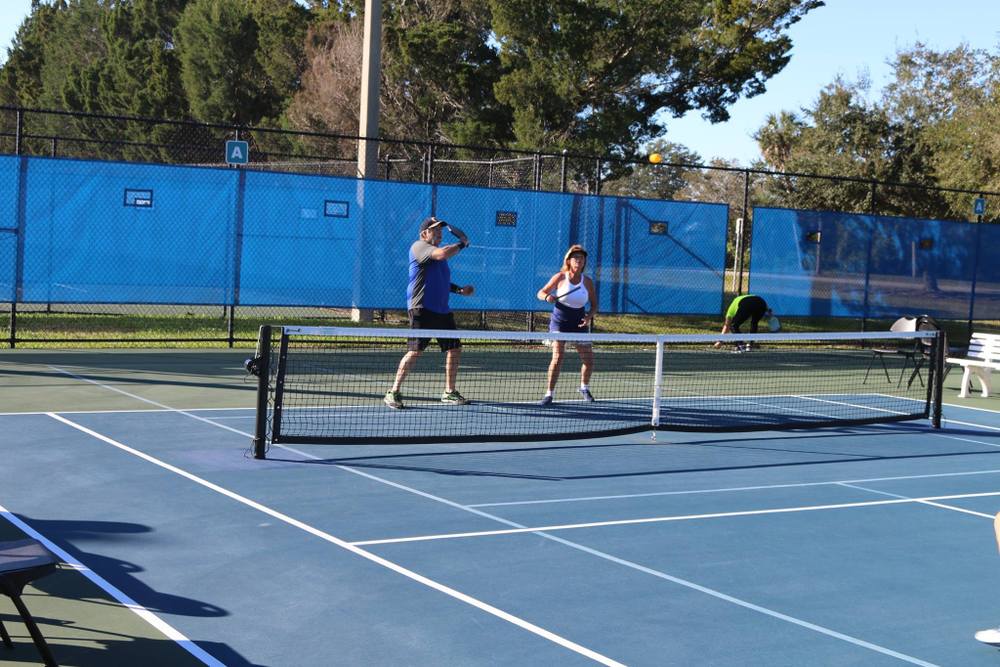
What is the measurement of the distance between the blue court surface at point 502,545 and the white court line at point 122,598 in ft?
0.04

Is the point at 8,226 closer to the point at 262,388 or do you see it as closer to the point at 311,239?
the point at 311,239

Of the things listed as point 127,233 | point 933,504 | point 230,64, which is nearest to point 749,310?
point 127,233

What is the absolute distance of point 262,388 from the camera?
8.86 metres

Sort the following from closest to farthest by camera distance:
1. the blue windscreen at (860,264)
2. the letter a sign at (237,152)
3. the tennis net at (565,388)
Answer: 1. the tennis net at (565,388)
2. the letter a sign at (237,152)
3. the blue windscreen at (860,264)

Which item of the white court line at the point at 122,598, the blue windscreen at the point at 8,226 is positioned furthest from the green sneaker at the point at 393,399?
the blue windscreen at the point at 8,226

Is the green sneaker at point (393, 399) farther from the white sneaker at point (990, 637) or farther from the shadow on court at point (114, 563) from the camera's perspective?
the white sneaker at point (990, 637)

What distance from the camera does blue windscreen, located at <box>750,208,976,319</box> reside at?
794 inches

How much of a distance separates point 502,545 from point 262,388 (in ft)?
9.13

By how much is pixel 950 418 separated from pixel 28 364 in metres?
10.4

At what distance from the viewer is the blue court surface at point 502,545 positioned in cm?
526

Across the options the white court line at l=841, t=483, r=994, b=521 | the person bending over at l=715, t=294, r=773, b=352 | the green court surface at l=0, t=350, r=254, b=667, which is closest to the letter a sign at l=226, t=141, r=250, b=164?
the green court surface at l=0, t=350, r=254, b=667

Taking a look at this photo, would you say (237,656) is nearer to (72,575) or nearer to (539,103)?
(72,575)

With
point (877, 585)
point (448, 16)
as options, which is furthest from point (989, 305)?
point (877, 585)

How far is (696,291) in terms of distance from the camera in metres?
19.4
